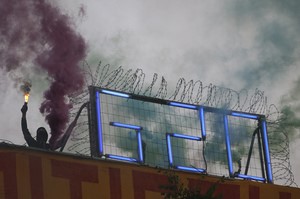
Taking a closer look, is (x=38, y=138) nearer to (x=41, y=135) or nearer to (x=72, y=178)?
(x=41, y=135)

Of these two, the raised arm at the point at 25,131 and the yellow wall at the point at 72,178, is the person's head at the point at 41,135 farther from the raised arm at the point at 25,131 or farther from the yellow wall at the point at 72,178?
the yellow wall at the point at 72,178

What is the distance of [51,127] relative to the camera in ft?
142

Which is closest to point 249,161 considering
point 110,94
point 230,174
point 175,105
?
point 230,174

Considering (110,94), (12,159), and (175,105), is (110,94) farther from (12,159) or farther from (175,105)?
(12,159)

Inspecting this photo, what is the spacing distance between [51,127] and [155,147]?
17.1ft

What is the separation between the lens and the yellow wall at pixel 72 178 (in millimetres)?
35938

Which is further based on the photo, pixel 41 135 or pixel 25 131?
pixel 25 131

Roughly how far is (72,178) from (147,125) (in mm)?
7784

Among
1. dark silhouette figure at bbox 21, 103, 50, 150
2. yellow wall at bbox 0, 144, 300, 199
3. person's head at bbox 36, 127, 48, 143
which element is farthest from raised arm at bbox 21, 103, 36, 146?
yellow wall at bbox 0, 144, 300, 199

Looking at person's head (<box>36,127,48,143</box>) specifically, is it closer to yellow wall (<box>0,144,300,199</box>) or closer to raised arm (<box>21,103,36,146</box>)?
raised arm (<box>21,103,36,146</box>)

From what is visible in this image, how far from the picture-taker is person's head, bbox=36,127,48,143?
39406mm

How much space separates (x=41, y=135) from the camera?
39406mm

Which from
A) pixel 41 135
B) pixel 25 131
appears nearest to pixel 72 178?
pixel 41 135

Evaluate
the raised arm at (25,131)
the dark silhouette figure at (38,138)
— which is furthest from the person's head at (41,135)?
the raised arm at (25,131)
